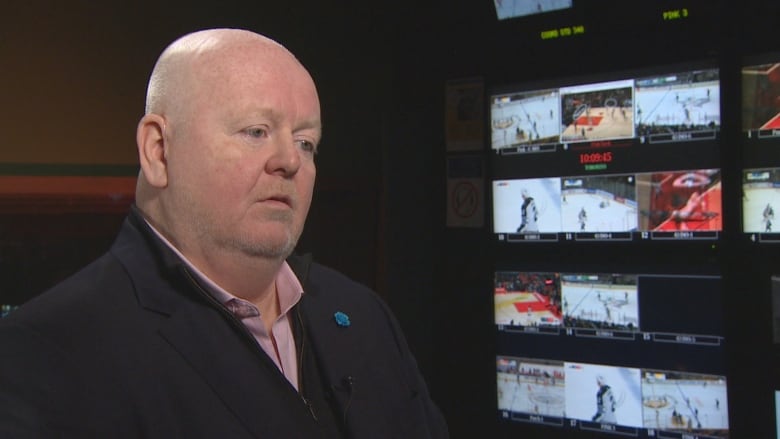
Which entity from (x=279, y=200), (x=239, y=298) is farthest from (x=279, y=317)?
(x=279, y=200)

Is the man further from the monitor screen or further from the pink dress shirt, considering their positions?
the monitor screen

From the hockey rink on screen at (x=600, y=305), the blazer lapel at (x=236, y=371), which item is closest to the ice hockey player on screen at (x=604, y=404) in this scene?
the hockey rink on screen at (x=600, y=305)

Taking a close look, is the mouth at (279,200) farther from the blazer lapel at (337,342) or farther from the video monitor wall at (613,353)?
the video monitor wall at (613,353)

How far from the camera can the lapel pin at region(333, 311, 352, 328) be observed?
4.44 ft

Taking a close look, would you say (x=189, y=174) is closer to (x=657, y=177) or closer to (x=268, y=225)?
(x=268, y=225)

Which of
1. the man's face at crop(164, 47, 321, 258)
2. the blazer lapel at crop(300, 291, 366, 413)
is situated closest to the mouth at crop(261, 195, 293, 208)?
the man's face at crop(164, 47, 321, 258)

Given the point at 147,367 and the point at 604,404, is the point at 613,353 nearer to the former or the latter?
the point at 604,404

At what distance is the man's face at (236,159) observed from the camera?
1066mm

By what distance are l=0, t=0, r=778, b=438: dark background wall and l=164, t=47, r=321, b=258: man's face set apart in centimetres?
107

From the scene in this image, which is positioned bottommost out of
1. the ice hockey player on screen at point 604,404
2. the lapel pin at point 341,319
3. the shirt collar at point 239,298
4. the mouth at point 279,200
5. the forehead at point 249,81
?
the ice hockey player on screen at point 604,404

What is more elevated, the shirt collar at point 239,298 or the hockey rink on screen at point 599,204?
the hockey rink on screen at point 599,204

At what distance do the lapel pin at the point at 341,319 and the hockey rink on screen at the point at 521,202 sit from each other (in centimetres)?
95

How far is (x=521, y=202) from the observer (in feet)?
7.20

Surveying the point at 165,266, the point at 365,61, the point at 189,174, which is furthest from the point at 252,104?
the point at 365,61
